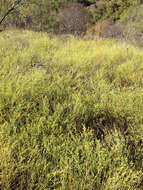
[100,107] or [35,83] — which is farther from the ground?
[35,83]

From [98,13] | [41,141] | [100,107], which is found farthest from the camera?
[98,13]

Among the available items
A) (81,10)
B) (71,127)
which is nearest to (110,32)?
(81,10)

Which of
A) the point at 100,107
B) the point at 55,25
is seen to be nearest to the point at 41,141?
the point at 100,107

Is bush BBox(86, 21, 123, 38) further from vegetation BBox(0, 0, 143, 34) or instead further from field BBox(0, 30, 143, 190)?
field BBox(0, 30, 143, 190)

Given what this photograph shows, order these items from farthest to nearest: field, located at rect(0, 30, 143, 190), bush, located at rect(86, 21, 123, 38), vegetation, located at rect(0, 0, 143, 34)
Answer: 1. vegetation, located at rect(0, 0, 143, 34)
2. bush, located at rect(86, 21, 123, 38)
3. field, located at rect(0, 30, 143, 190)

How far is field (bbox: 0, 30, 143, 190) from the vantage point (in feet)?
4.36

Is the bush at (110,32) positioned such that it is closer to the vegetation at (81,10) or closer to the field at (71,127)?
the vegetation at (81,10)

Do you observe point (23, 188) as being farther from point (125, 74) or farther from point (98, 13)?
point (98, 13)

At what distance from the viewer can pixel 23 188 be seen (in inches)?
53.6

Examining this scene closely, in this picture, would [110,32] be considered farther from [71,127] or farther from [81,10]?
[71,127]

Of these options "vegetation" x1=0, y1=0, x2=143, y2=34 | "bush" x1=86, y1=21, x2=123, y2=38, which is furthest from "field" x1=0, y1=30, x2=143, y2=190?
"vegetation" x1=0, y1=0, x2=143, y2=34

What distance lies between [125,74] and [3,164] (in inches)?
123

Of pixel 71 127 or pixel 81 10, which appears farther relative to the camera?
pixel 81 10

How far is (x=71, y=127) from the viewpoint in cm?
209
